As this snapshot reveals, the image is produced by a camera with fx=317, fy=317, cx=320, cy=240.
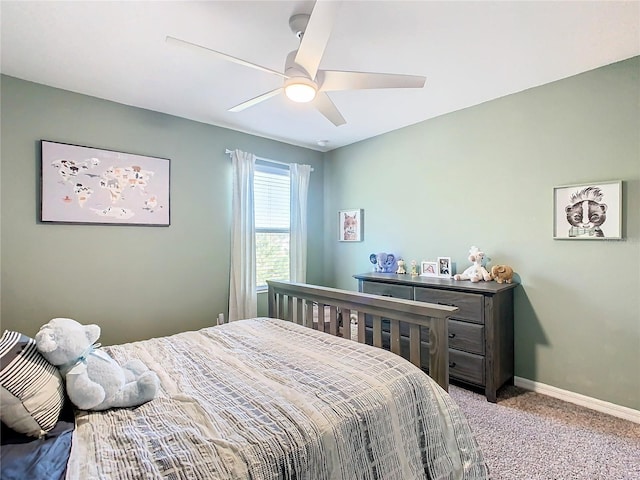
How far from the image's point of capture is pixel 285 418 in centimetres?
105

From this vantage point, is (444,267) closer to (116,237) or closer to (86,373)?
(86,373)

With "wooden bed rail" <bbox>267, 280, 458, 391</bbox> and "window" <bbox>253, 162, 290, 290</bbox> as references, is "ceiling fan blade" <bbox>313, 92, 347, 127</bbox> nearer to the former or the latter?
"wooden bed rail" <bbox>267, 280, 458, 391</bbox>

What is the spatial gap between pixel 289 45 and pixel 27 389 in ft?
6.68

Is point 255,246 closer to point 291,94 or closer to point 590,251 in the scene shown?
point 291,94

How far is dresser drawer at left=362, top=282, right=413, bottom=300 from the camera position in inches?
111

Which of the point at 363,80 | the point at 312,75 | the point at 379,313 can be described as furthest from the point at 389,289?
the point at 312,75

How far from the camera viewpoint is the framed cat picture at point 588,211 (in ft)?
7.11

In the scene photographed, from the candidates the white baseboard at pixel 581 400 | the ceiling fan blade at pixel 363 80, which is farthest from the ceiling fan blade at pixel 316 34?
the white baseboard at pixel 581 400

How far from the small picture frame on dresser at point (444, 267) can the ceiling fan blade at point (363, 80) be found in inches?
71.0

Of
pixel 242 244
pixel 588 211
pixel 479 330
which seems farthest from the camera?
pixel 242 244

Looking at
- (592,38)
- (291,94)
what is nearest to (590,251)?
(592,38)

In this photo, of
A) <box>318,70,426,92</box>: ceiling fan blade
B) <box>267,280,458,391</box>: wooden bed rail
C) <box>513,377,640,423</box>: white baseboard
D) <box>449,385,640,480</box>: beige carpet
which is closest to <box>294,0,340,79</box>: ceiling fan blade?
<box>318,70,426,92</box>: ceiling fan blade

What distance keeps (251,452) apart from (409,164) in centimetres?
306

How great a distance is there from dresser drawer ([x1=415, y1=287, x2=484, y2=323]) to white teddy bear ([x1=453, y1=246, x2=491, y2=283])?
0.27 metres
